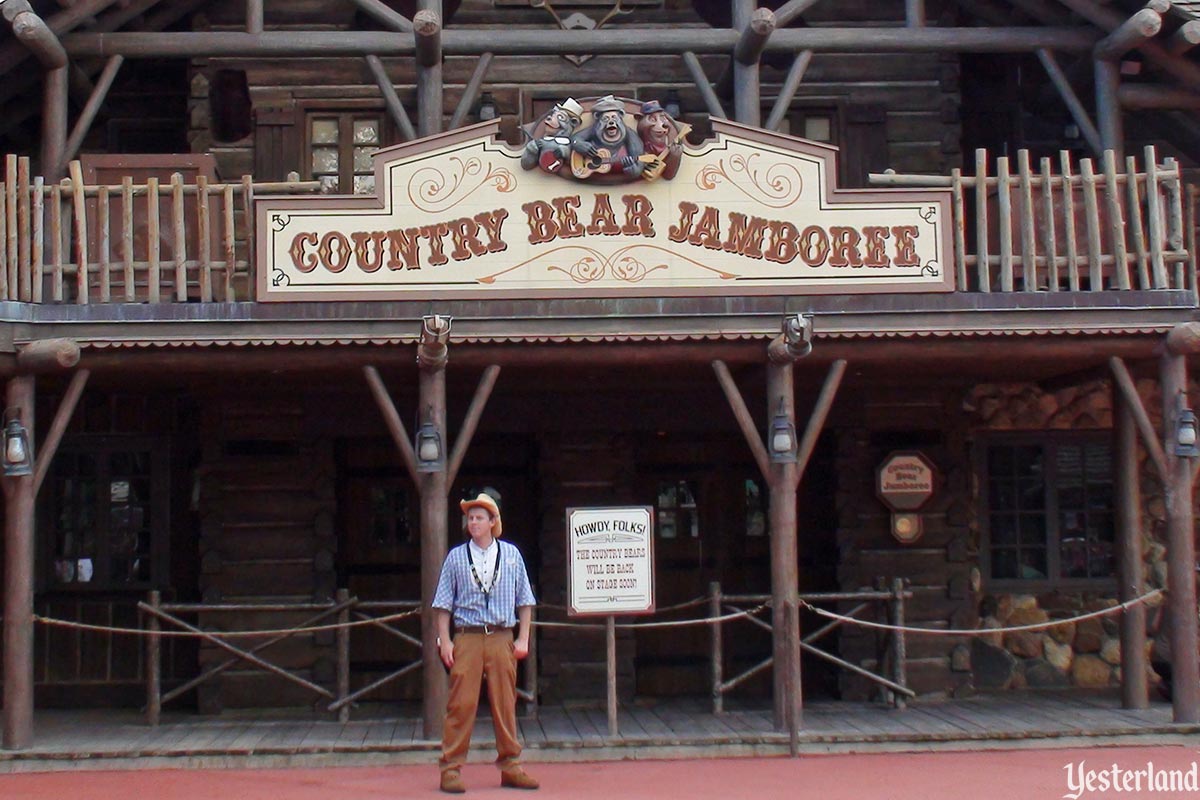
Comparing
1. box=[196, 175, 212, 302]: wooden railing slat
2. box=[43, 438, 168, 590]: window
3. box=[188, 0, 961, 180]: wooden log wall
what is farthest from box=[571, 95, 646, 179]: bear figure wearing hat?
box=[43, 438, 168, 590]: window

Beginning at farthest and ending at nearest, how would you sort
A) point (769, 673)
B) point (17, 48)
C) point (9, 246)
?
1. point (769, 673)
2. point (17, 48)
3. point (9, 246)

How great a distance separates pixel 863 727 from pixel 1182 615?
258 centimetres

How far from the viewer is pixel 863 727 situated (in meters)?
11.6

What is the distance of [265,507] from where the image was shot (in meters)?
13.6

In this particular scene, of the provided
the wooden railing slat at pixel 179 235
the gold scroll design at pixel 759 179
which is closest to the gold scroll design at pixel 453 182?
the gold scroll design at pixel 759 179

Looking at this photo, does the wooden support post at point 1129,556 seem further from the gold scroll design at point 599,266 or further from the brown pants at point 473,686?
the brown pants at point 473,686

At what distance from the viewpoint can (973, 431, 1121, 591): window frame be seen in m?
14.3

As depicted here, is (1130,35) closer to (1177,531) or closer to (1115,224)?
(1115,224)

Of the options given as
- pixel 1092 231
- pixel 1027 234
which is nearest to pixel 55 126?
→ pixel 1027 234

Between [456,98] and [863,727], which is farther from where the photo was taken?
[456,98]

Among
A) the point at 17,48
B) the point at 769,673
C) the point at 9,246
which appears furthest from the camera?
the point at 769,673

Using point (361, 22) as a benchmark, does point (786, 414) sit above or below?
below

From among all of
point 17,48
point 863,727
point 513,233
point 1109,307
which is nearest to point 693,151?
point 513,233

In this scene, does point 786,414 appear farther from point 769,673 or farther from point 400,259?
point 769,673
